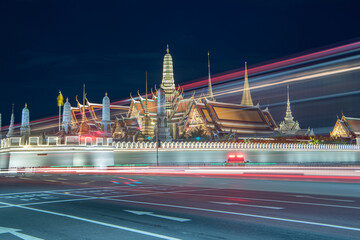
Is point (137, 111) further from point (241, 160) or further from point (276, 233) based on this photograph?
point (276, 233)

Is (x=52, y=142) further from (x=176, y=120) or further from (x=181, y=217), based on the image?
(x=176, y=120)

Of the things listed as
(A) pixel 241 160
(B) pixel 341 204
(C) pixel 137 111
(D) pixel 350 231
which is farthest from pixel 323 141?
(D) pixel 350 231

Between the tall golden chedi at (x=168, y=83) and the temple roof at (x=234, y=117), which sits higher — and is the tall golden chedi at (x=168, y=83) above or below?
above

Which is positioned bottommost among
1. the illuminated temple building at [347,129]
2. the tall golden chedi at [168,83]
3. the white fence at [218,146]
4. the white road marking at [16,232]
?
the white road marking at [16,232]

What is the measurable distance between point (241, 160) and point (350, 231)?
26450 mm

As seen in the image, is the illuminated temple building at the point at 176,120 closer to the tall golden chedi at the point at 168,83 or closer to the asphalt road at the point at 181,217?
the tall golden chedi at the point at 168,83

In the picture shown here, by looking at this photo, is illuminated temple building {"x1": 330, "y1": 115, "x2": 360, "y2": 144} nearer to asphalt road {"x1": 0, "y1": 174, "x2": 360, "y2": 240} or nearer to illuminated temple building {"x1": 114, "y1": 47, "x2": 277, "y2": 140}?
illuminated temple building {"x1": 114, "y1": 47, "x2": 277, "y2": 140}

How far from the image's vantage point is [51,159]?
38.0 meters

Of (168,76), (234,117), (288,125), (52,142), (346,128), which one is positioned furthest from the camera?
(288,125)

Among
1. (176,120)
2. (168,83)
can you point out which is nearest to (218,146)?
(176,120)

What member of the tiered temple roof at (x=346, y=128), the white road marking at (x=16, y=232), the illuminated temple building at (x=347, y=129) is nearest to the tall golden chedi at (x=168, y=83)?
the illuminated temple building at (x=347, y=129)

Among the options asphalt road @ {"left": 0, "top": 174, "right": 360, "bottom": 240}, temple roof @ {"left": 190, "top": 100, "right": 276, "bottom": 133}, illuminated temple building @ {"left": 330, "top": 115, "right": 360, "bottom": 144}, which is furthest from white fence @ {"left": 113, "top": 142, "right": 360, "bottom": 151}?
asphalt road @ {"left": 0, "top": 174, "right": 360, "bottom": 240}

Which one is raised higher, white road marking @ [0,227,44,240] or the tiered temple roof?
the tiered temple roof

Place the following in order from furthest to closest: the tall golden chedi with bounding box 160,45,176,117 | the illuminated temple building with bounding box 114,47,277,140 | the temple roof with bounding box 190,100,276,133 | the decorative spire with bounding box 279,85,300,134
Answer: the decorative spire with bounding box 279,85,300,134
the tall golden chedi with bounding box 160,45,176,117
the temple roof with bounding box 190,100,276,133
the illuminated temple building with bounding box 114,47,277,140
